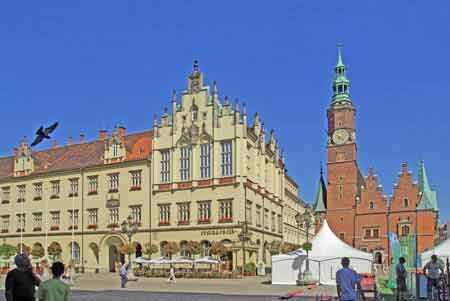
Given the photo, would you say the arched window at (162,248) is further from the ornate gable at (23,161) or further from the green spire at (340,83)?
the green spire at (340,83)

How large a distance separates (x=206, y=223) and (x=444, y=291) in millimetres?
39010

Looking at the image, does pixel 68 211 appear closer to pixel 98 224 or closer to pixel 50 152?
pixel 98 224

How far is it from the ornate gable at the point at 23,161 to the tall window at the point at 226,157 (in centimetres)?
2497

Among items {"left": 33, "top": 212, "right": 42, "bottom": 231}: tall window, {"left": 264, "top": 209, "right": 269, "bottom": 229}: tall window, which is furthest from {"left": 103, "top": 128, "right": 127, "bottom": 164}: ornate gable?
{"left": 264, "top": 209, "right": 269, "bottom": 229}: tall window

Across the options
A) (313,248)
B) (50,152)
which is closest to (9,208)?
(50,152)

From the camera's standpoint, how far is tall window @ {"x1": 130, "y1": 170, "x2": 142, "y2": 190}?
2427 inches

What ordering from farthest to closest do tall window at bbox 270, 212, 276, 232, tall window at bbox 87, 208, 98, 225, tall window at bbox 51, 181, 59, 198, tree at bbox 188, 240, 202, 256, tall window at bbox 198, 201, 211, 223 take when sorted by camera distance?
tall window at bbox 51, 181, 59, 198 < tall window at bbox 270, 212, 276, 232 < tall window at bbox 87, 208, 98, 225 < tall window at bbox 198, 201, 211, 223 < tree at bbox 188, 240, 202, 256

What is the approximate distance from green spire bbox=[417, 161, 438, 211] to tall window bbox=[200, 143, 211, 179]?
117 feet

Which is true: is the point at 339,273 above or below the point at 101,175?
below

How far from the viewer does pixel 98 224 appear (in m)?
63.9

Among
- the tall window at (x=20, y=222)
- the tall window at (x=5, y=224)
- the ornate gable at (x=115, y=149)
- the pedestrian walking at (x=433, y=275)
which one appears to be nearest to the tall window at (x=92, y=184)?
the ornate gable at (x=115, y=149)

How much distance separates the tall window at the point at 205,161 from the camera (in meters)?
57.6

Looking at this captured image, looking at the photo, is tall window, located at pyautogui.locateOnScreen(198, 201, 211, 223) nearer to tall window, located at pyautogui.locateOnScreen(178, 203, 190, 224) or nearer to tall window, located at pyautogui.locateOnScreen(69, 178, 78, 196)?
tall window, located at pyautogui.locateOnScreen(178, 203, 190, 224)

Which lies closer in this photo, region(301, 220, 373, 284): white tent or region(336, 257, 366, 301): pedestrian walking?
region(336, 257, 366, 301): pedestrian walking
